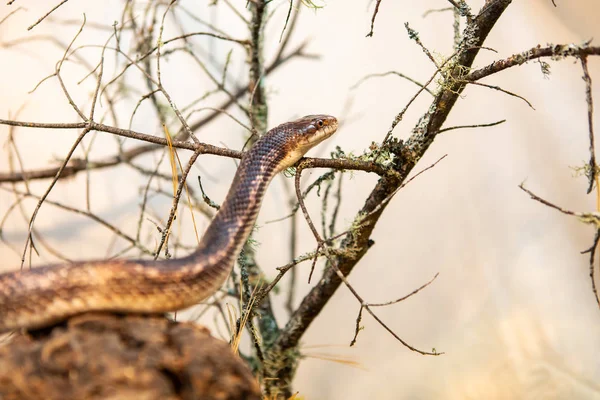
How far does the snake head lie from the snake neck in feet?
0.17

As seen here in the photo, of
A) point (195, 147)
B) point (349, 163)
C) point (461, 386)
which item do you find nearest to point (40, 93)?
point (195, 147)

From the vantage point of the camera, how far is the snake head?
191 centimetres

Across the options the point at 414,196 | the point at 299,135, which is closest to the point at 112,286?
the point at 299,135

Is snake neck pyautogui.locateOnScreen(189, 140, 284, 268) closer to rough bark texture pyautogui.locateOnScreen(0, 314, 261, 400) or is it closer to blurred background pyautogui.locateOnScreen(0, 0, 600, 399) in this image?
rough bark texture pyautogui.locateOnScreen(0, 314, 261, 400)

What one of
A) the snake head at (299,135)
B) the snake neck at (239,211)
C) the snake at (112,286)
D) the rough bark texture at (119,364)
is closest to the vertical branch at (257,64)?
the snake head at (299,135)

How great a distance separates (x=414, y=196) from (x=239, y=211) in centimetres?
213

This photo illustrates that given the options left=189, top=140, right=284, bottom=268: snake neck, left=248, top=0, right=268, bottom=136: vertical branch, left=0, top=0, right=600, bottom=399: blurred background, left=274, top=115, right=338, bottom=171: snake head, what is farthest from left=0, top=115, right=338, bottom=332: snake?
left=0, top=0, right=600, bottom=399: blurred background

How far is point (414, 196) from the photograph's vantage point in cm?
356

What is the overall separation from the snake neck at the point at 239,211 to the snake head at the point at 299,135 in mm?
52

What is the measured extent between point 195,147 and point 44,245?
1946 millimetres

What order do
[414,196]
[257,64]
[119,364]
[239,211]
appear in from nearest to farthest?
[119,364]
[239,211]
[257,64]
[414,196]

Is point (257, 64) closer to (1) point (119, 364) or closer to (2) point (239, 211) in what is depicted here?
(2) point (239, 211)

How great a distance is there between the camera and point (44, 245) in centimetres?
318

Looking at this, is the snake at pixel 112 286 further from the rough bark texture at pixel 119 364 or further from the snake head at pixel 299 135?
the snake head at pixel 299 135
